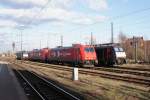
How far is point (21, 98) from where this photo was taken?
629 inches

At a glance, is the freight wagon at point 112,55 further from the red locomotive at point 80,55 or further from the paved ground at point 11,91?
the paved ground at point 11,91

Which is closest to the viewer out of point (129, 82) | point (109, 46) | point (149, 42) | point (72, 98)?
point (72, 98)

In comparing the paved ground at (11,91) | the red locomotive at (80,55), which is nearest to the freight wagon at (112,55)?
the red locomotive at (80,55)

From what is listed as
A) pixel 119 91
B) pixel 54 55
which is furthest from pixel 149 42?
pixel 119 91

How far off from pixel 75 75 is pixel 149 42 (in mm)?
69624

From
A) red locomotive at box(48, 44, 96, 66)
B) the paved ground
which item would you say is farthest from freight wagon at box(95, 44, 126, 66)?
the paved ground

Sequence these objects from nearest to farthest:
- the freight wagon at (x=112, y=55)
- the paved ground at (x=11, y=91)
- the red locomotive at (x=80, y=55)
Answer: the paved ground at (x=11, y=91), the freight wagon at (x=112, y=55), the red locomotive at (x=80, y=55)

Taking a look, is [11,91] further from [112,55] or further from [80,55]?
[80,55]

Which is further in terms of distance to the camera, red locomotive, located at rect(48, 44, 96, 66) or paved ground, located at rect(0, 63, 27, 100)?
red locomotive, located at rect(48, 44, 96, 66)

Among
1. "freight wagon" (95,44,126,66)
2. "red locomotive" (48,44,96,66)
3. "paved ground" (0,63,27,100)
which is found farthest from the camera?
"red locomotive" (48,44,96,66)

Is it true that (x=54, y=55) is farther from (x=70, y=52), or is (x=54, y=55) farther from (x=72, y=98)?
(x=72, y=98)

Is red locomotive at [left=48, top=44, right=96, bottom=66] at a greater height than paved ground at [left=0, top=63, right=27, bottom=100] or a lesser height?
greater

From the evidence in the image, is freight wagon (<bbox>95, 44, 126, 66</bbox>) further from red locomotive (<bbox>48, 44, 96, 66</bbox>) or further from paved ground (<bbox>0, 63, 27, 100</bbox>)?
paved ground (<bbox>0, 63, 27, 100</bbox>)

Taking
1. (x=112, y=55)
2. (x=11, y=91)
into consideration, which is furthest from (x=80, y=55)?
(x=11, y=91)
